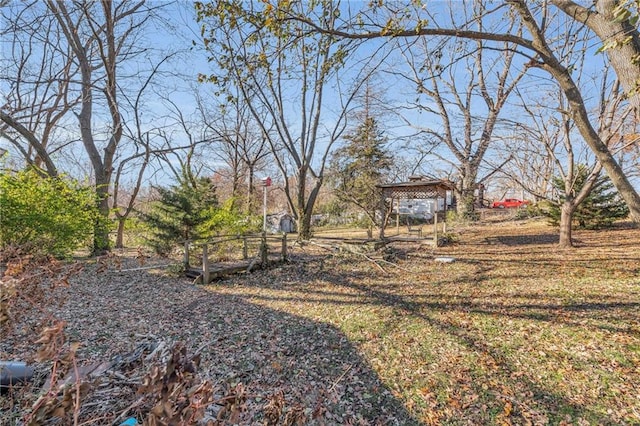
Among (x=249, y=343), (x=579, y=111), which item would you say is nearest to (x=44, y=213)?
(x=249, y=343)

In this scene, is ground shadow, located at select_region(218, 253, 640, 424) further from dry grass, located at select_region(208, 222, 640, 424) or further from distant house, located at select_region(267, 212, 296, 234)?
distant house, located at select_region(267, 212, 296, 234)

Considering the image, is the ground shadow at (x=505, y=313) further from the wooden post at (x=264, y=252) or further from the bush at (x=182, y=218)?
the bush at (x=182, y=218)

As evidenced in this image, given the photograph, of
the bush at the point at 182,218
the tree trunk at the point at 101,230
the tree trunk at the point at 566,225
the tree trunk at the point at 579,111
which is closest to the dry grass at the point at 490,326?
the tree trunk at the point at 566,225

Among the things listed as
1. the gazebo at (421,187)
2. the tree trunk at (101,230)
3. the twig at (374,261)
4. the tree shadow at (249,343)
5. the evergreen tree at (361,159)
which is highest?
the evergreen tree at (361,159)

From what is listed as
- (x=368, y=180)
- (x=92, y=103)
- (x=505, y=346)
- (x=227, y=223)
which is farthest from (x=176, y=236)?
(x=368, y=180)

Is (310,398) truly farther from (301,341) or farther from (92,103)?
(92,103)

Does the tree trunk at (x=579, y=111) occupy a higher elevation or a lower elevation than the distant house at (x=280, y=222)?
higher

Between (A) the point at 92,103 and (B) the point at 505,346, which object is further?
(A) the point at 92,103

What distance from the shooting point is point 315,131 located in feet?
34.7

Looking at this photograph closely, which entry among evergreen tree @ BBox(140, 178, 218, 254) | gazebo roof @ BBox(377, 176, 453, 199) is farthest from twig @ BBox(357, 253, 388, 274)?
evergreen tree @ BBox(140, 178, 218, 254)

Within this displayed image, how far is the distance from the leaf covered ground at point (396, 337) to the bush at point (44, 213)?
3.07 ft

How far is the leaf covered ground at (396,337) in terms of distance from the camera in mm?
2842

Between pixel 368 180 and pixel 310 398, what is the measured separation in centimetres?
1596

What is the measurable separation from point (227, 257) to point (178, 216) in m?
1.82
